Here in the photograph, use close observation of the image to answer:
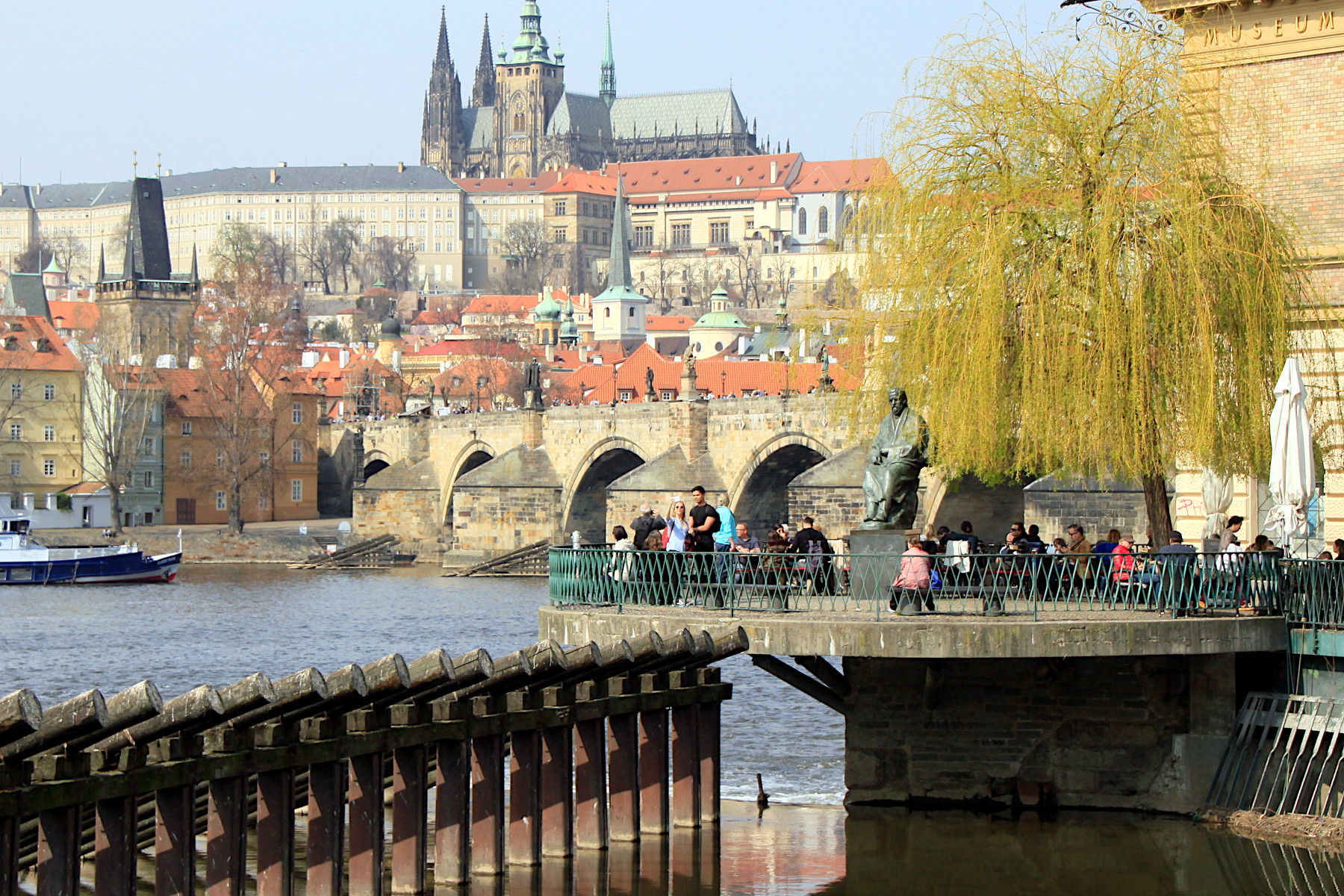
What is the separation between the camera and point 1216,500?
20422 mm

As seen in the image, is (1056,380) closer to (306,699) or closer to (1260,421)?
(1260,421)

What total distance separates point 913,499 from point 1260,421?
447cm

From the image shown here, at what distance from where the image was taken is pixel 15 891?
38.3 feet

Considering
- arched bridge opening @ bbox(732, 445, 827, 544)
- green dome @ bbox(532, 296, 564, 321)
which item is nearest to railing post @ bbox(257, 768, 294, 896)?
arched bridge opening @ bbox(732, 445, 827, 544)

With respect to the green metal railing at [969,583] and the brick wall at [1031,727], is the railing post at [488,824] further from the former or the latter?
the brick wall at [1031,727]

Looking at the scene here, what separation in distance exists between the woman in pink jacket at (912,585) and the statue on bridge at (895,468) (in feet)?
2.30

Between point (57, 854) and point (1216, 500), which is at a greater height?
point (1216, 500)

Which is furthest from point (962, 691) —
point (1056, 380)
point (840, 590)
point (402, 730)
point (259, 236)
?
point (259, 236)

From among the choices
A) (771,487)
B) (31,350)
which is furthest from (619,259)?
(771,487)

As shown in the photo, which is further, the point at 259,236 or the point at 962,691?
the point at 259,236

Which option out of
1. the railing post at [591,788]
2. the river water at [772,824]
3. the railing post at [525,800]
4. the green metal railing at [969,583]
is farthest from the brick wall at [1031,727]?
the railing post at [525,800]

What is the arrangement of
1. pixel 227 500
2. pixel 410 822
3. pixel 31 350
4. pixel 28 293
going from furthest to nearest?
pixel 28 293 → pixel 227 500 → pixel 31 350 → pixel 410 822

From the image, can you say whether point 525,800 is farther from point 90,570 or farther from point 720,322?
point 720,322

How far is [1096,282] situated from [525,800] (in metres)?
7.54
